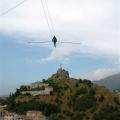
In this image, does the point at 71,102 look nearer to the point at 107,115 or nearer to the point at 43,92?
the point at 43,92

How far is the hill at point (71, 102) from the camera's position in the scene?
116438 mm

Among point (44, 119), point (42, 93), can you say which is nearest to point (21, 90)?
point (42, 93)

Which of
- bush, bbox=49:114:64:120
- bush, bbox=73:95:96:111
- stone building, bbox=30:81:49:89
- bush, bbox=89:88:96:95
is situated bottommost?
bush, bbox=49:114:64:120

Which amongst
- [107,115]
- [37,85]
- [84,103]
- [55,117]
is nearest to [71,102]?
[84,103]

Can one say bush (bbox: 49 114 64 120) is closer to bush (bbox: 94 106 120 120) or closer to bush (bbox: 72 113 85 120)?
bush (bbox: 72 113 85 120)

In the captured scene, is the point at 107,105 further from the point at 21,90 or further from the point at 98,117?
the point at 21,90

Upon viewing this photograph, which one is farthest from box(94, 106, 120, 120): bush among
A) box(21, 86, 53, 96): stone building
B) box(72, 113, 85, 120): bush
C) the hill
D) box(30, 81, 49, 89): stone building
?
box(30, 81, 49, 89): stone building

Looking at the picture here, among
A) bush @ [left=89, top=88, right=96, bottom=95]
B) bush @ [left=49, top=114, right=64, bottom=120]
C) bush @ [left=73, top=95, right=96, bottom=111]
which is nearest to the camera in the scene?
bush @ [left=49, top=114, right=64, bottom=120]

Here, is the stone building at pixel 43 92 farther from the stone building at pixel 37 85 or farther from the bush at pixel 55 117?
the bush at pixel 55 117

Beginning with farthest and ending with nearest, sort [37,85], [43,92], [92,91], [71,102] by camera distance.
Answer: [37,85] < [92,91] < [43,92] < [71,102]

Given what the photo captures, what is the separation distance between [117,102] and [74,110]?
11654 millimetres

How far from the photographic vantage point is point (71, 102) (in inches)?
4793

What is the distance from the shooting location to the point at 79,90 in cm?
12450

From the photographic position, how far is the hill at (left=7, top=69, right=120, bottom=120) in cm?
11644
